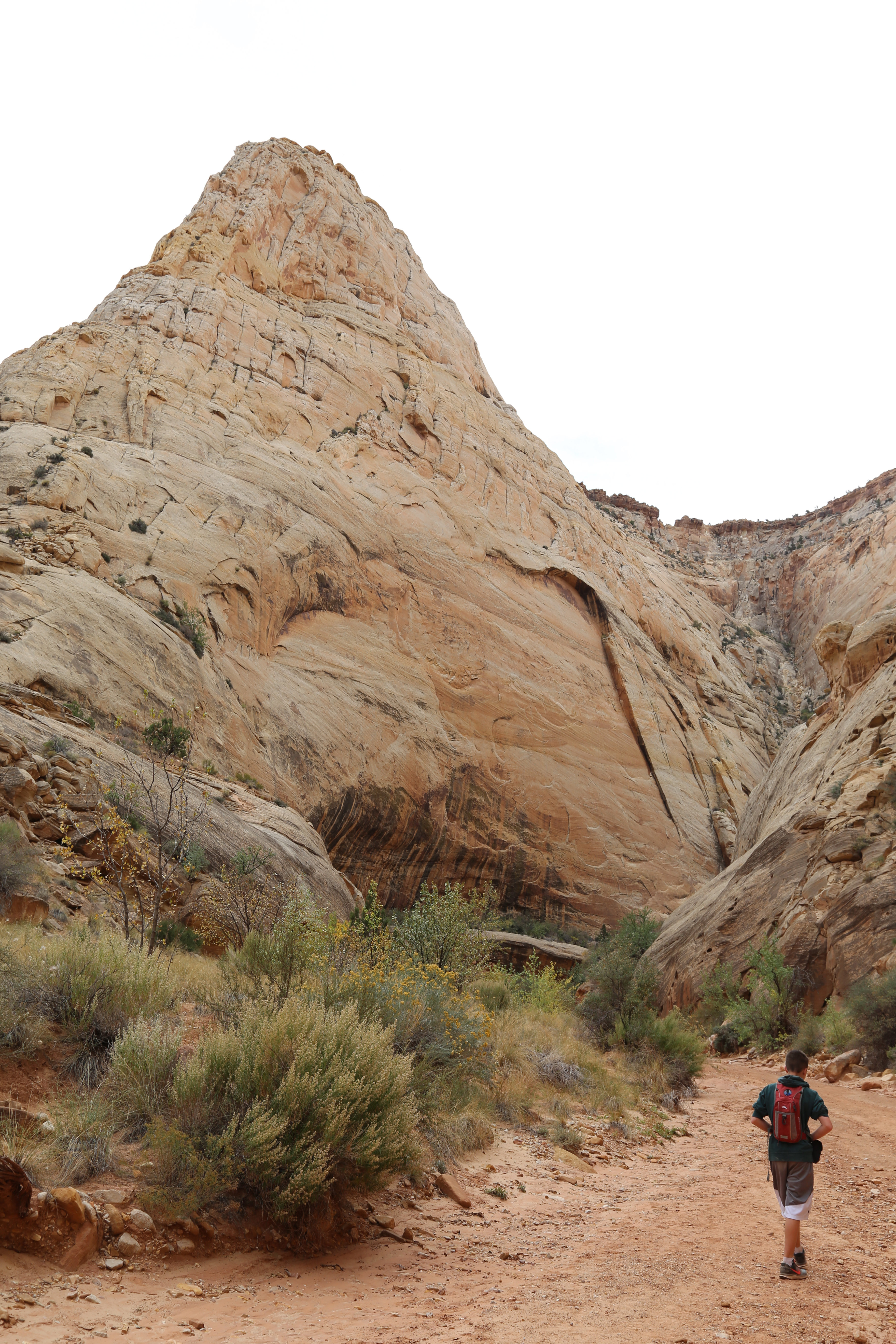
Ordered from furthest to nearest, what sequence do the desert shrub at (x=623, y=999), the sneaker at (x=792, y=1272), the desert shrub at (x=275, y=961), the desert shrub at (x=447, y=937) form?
the desert shrub at (x=623, y=999)
the desert shrub at (x=447, y=937)
the desert shrub at (x=275, y=961)
the sneaker at (x=792, y=1272)

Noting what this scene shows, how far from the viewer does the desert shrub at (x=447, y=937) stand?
11.1m

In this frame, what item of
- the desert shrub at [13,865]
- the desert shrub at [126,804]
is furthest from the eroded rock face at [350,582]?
the desert shrub at [13,865]

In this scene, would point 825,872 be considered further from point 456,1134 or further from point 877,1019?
point 456,1134

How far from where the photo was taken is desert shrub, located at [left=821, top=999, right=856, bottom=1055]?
1178cm

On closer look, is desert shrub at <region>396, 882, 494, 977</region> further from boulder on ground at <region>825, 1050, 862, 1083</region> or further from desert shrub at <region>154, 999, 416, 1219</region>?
desert shrub at <region>154, 999, 416, 1219</region>

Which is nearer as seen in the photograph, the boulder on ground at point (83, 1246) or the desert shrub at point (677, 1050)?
the boulder on ground at point (83, 1246)

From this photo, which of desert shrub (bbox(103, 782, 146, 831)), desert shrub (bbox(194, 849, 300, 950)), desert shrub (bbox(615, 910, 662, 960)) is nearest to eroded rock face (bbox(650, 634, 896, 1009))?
desert shrub (bbox(615, 910, 662, 960))

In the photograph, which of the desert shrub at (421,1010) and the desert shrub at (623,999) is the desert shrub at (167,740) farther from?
the desert shrub at (623,999)

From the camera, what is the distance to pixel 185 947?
35.1 ft

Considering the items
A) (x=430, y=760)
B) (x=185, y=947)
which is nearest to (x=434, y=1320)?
(x=185, y=947)

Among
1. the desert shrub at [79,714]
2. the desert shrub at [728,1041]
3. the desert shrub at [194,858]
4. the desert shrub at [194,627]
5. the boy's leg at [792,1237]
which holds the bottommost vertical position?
the desert shrub at [728,1041]

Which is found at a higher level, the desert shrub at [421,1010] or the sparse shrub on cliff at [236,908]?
the desert shrub at [421,1010]

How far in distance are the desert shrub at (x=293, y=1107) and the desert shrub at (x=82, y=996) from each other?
74 centimetres

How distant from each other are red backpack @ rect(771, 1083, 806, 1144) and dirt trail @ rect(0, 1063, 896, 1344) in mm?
645
